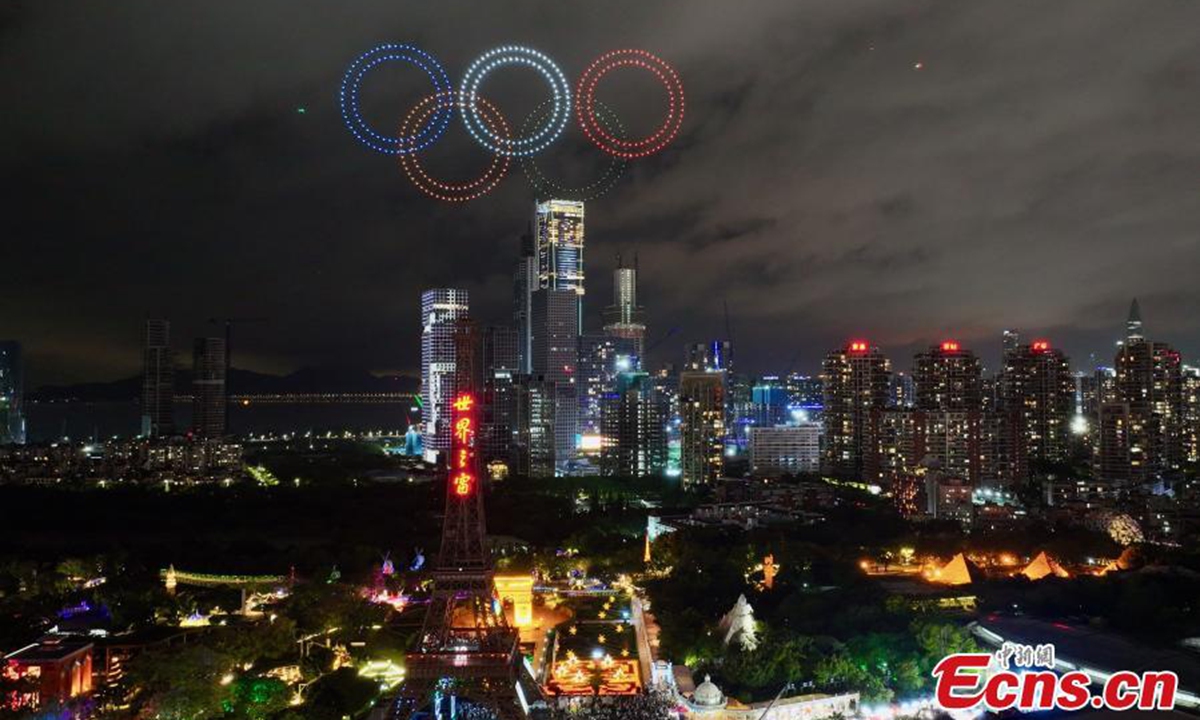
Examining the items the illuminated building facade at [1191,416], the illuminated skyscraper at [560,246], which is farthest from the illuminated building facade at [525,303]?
the illuminated building facade at [1191,416]

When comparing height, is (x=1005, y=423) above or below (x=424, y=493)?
above

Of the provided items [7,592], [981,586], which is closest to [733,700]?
[981,586]

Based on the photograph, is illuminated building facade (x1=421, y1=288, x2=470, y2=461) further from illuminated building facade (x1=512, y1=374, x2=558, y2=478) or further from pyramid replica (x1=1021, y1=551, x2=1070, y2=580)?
pyramid replica (x1=1021, y1=551, x2=1070, y2=580)

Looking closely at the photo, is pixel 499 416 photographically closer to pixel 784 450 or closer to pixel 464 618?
pixel 784 450

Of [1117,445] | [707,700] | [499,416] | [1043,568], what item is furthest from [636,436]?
[707,700]

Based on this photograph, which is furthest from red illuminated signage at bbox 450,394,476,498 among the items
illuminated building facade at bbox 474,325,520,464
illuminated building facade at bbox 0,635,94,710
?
illuminated building facade at bbox 474,325,520,464

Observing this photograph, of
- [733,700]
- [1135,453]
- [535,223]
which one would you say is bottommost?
[733,700]

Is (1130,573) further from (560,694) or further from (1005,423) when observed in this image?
(1005,423)
